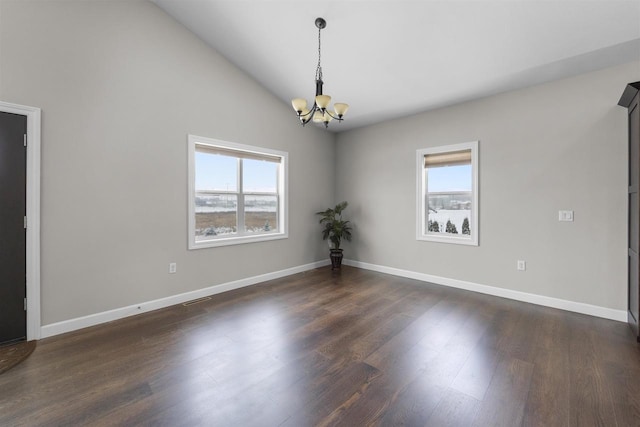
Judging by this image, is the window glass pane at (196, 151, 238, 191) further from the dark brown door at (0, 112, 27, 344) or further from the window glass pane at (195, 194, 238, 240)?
the dark brown door at (0, 112, 27, 344)

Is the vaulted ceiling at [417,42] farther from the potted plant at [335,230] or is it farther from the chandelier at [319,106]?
the potted plant at [335,230]

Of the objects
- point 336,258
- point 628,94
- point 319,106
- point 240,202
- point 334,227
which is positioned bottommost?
point 336,258

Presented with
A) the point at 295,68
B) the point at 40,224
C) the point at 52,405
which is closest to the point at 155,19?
the point at 295,68

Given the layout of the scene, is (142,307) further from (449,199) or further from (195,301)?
(449,199)

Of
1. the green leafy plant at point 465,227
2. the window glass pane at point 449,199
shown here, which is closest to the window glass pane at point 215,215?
the window glass pane at point 449,199

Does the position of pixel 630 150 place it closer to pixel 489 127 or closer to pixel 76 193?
pixel 489 127

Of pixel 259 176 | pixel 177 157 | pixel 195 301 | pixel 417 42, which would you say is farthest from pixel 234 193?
pixel 417 42

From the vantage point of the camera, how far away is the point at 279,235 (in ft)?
15.3

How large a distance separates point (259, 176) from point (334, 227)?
168 cm

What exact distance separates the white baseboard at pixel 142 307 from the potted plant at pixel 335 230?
1058 millimetres

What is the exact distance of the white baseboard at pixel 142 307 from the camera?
265 cm

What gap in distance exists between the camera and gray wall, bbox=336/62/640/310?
116 inches

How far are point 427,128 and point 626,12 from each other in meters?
2.26

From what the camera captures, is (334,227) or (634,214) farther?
(334,227)
